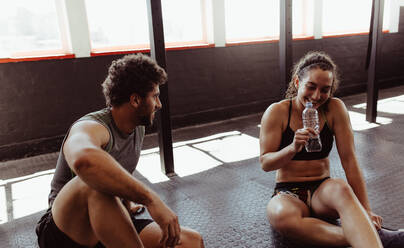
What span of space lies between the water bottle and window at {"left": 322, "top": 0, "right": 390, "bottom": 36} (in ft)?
16.1

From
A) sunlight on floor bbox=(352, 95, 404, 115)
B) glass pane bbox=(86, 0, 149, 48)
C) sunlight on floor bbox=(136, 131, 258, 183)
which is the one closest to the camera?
sunlight on floor bbox=(136, 131, 258, 183)

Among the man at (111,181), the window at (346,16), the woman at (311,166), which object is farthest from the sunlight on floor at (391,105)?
the man at (111,181)

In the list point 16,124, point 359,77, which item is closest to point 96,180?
point 16,124

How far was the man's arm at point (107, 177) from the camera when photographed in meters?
1.12

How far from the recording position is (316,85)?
1757 millimetres

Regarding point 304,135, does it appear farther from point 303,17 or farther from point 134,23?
point 303,17

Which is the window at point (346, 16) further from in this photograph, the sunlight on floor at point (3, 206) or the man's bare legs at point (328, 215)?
the sunlight on floor at point (3, 206)

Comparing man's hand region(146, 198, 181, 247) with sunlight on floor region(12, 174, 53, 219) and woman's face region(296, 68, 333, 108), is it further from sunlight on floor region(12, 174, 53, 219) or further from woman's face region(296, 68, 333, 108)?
sunlight on floor region(12, 174, 53, 219)

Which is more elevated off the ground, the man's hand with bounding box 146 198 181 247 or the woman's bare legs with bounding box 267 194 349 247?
the man's hand with bounding box 146 198 181 247

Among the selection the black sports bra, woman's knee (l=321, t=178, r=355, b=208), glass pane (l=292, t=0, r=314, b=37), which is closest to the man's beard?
the black sports bra

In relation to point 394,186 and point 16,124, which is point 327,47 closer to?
point 394,186

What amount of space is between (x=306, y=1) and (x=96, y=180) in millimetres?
5799

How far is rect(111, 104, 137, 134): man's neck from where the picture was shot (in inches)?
59.1

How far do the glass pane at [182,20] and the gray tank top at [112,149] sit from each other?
10.9 feet
